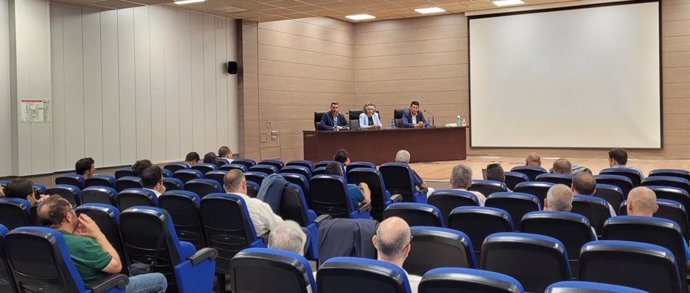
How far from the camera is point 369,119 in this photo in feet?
44.8

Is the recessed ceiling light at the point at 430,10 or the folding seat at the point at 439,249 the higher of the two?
the recessed ceiling light at the point at 430,10

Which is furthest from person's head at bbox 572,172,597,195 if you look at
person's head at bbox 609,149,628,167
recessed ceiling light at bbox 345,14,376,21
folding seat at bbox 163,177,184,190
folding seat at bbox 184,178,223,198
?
recessed ceiling light at bbox 345,14,376,21

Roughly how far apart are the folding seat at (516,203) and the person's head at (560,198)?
343 mm

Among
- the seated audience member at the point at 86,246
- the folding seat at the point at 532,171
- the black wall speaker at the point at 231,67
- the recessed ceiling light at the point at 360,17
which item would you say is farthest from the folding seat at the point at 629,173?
the recessed ceiling light at the point at 360,17

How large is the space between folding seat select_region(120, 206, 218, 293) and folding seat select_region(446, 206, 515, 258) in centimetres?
170

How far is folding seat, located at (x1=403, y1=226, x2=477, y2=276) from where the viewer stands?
2.99m

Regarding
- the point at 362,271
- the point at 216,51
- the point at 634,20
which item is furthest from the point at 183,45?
the point at 362,271

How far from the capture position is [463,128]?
1427 centimetres

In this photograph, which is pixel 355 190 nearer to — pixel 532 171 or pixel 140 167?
pixel 532 171

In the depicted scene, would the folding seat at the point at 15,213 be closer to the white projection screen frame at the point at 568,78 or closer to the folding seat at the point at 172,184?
the folding seat at the point at 172,184

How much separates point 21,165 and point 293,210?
6.39 meters

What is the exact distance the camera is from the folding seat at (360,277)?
2.20 m

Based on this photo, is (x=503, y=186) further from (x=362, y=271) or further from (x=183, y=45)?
(x=183, y=45)

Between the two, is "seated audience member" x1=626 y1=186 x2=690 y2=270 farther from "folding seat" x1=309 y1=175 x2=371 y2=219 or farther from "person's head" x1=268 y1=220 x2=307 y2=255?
"folding seat" x1=309 y1=175 x2=371 y2=219
